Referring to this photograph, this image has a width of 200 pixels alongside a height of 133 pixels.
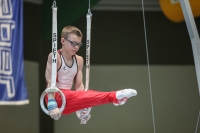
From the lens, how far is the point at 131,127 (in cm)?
569

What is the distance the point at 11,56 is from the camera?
3205 mm

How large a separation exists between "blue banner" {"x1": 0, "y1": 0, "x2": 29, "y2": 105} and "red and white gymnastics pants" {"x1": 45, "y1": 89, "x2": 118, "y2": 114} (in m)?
0.58

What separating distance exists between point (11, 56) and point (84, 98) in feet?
2.91

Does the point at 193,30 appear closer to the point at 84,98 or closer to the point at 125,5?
the point at 84,98

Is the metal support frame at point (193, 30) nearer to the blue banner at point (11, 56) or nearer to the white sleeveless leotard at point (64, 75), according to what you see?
the white sleeveless leotard at point (64, 75)

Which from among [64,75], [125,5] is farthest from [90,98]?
[125,5]

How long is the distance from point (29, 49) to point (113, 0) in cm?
148

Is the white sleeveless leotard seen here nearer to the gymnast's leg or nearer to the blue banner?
the gymnast's leg

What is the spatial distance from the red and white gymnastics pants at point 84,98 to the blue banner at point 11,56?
1.89 ft

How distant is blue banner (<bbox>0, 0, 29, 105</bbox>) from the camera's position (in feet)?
10.3

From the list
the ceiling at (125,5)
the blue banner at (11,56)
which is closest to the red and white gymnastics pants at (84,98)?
the blue banner at (11,56)

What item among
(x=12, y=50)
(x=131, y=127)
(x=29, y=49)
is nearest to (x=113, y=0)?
(x=29, y=49)

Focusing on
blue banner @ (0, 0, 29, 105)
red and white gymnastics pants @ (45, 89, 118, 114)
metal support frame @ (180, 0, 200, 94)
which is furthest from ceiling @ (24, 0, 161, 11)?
red and white gymnastics pants @ (45, 89, 118, 114)

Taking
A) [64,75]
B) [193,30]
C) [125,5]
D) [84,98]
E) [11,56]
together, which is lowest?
[84,98]
